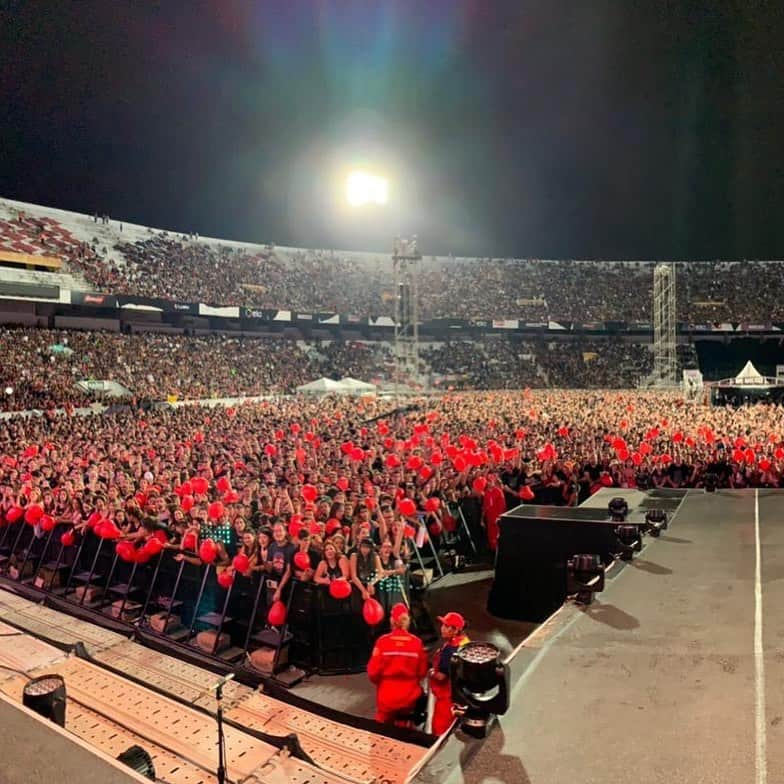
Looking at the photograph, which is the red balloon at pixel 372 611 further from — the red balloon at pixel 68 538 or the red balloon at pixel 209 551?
the red balloon at pixel 68 538

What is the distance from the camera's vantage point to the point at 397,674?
4.73 meters

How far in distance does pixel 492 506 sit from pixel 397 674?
6168 mm

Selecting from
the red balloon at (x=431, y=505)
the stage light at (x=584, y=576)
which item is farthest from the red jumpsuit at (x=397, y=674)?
the red balloon at (x=431, y=505)

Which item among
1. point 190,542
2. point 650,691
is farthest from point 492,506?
point 650,691

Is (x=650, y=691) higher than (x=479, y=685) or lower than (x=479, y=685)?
lower

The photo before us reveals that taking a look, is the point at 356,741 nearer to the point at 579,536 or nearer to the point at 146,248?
the point at 579,536

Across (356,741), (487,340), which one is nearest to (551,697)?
(356,741)

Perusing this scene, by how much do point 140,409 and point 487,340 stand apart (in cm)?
3564

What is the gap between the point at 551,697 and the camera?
342 cm

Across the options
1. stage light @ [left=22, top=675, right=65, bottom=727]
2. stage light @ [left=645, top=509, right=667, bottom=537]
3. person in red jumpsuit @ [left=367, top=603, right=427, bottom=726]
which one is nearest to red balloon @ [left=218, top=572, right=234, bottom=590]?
person in red jumpsuit @ [left=367, top=603, right=427, bottom=726]

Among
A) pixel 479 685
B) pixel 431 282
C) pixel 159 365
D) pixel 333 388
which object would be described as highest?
pixel 431 282

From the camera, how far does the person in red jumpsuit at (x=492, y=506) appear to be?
10.6 m

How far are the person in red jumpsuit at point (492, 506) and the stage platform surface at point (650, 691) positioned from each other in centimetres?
481

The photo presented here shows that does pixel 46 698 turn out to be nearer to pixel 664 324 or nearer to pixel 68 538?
pixel 68 538
